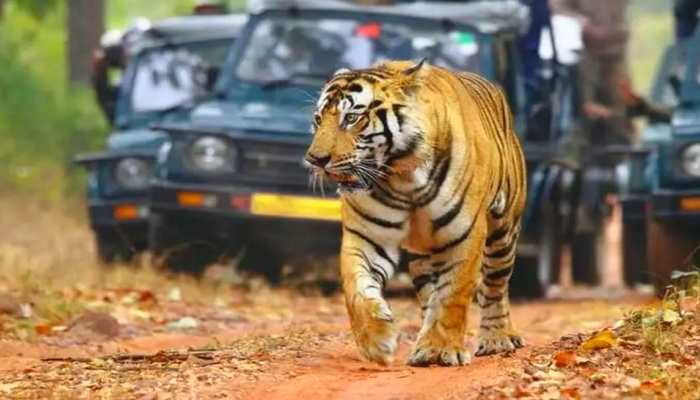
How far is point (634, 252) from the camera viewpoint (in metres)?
15.7

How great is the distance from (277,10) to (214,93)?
737 mm

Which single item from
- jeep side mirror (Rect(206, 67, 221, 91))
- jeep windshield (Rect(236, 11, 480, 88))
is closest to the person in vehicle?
jeep windshield (Rect(236, 11, 480, 88))

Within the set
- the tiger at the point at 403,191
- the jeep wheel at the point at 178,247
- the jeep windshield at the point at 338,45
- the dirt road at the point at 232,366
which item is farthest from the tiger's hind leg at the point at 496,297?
the jeep wheel at the point at 178,247

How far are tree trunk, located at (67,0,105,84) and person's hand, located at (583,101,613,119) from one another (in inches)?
344

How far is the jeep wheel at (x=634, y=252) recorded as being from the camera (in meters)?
15.2

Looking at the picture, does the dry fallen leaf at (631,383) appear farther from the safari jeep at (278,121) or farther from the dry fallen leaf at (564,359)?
the safari jeep at (278,121)

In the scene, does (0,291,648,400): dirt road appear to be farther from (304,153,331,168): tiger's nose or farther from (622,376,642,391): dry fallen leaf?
(304,153,331,168): tiger's nose

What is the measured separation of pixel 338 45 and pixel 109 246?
2649 millimetres

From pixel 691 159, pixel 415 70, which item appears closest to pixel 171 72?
pixel 691 159

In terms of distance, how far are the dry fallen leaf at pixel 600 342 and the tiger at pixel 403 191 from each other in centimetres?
55

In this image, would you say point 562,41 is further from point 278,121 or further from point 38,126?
point 38,126

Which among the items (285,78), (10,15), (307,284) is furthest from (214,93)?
(10,15)

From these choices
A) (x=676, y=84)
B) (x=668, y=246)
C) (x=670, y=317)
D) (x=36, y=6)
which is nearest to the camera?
(x=670, y=317)

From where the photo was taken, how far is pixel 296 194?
13.2 metres
